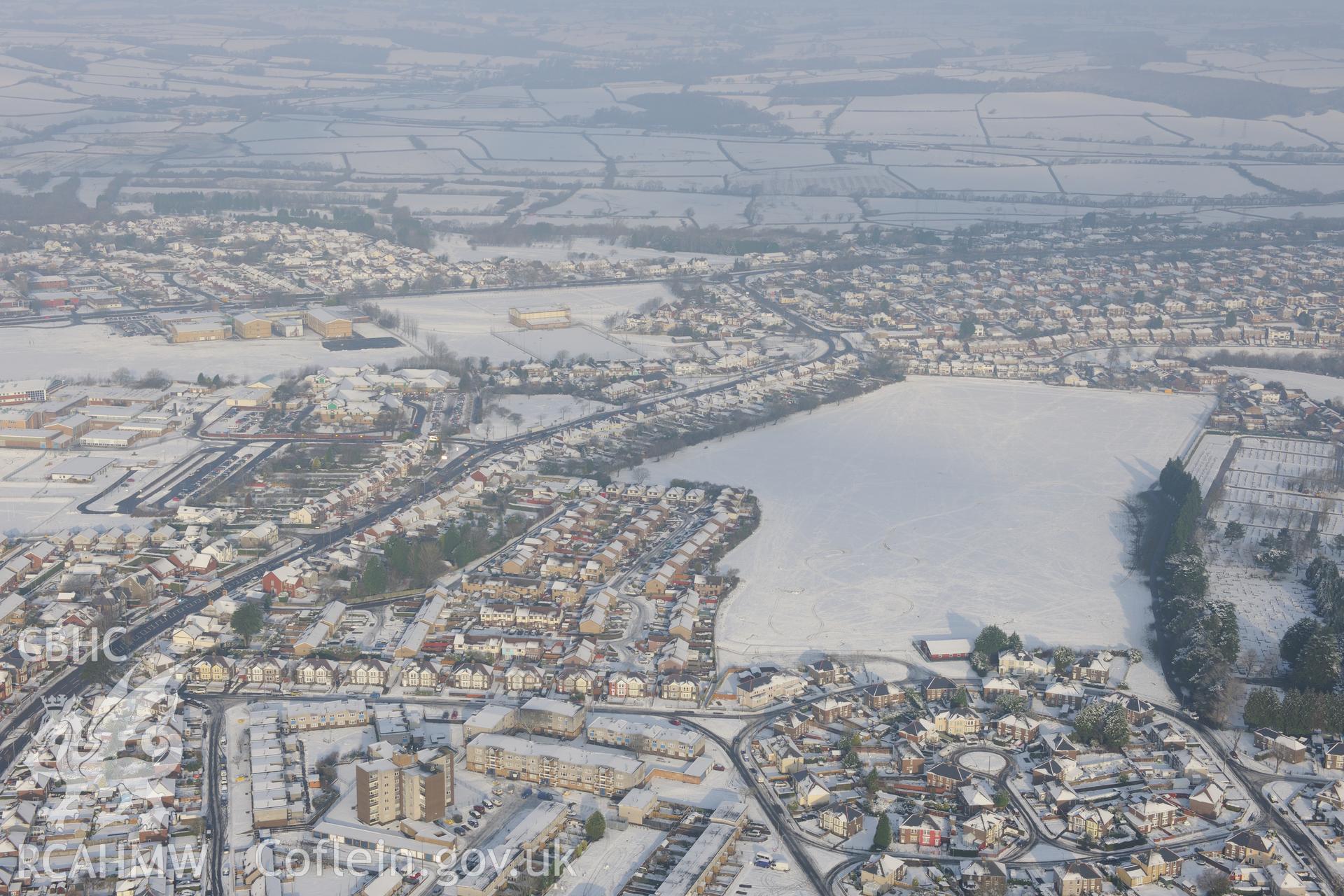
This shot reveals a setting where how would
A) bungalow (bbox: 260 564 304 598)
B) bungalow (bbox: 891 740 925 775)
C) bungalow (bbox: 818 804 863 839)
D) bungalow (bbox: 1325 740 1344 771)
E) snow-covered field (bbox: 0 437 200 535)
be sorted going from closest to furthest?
bungalow (bbox: 818 804 863 839) < bungalow (bbox: 891 740 925 775) < bungalow (bbox: 1325 740 1344 771) < bungalow (bbox: 260 564 304 598) < snow-covered field (bbox: 0 437 200 535)

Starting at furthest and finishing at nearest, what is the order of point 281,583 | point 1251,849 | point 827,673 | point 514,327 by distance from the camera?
point 514,327
point 281,583
point 827,673
point 1251,849

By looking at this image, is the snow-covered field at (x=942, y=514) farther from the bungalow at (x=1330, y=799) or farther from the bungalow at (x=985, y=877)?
the bungalow at (x=985, y=877)

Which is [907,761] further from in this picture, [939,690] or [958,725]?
[939,690]

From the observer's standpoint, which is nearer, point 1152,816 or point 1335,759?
point 1152,816

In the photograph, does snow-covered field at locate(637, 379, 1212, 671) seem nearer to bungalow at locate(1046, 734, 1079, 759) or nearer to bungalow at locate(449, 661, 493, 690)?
bungalow at locate(1046, 734, 1079, 759)

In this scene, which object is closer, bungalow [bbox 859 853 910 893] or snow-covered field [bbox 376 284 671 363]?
bungalow [bbox 859 853 910 893]

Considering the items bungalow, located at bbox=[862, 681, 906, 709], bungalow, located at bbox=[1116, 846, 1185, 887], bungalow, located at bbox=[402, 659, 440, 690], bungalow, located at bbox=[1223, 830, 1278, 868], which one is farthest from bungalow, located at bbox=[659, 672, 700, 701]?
bungalow, located at bbox=[1223, 830, 1278, 868]

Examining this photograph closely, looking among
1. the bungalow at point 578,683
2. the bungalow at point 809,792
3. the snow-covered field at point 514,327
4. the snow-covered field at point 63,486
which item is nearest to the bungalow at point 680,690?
the bungalow at point 578,683

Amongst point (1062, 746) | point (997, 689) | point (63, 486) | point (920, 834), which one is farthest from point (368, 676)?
point (63, 486)

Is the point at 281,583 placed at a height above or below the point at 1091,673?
below
